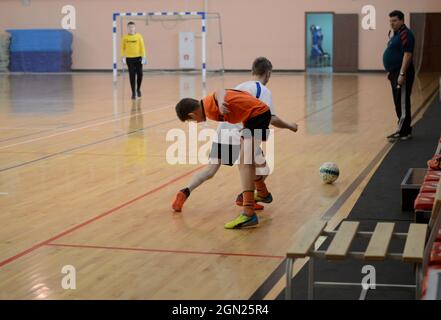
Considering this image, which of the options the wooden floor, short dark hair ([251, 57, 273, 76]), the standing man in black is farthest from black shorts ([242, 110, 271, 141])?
the standing man in black

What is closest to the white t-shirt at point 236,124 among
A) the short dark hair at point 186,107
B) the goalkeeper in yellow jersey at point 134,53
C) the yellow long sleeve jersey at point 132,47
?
the short dark hair at point 186,107

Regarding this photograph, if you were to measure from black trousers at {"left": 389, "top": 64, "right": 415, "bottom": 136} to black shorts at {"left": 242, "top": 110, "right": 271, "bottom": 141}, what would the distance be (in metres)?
→ 5.47

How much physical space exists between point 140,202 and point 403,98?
17.9 ft

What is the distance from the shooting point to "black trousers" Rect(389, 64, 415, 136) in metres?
11.8

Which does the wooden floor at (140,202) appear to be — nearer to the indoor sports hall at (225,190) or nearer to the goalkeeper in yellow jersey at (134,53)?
the indoor sports hall at (225,190)

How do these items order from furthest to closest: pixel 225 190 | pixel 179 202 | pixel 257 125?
pixel 225 190, pixel 179 202, pixel 257 125

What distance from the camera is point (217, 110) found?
6.57m

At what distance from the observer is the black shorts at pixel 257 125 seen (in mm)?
6750

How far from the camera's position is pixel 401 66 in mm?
11867

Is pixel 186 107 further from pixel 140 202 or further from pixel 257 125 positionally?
pixel 140 202

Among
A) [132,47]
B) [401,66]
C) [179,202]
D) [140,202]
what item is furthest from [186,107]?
[132,47]

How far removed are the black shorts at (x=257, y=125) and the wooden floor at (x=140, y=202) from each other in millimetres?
853

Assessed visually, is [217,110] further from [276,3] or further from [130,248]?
[276,3]

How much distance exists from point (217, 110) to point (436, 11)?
24.4 meters
